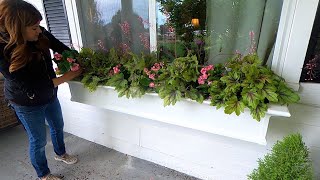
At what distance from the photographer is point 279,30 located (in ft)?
3.78

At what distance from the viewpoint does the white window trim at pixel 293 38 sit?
3.44ft

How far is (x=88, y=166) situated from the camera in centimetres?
190

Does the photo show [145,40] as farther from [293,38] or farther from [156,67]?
[293,38]

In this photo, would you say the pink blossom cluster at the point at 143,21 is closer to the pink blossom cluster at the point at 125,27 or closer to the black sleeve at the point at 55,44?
the pink blossom cluster at the point at 125,27

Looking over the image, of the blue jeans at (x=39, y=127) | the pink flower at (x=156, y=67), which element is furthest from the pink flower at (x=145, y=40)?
the blue jeans at (x=39, y=127)

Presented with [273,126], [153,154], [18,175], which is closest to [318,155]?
[273,126]

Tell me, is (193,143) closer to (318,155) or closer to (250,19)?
(318,155)

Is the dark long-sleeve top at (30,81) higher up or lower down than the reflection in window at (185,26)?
lower down

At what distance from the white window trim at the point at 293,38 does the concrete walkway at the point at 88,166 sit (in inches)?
43.8

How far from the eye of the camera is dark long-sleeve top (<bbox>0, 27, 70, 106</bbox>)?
1.25 m

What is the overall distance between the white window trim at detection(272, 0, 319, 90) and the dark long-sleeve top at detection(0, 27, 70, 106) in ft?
4.76

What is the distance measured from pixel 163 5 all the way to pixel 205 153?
3.74ft

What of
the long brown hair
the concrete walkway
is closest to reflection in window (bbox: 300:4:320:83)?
the concrete walkway

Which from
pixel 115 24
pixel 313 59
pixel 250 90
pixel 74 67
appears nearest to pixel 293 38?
pixel 313 59
